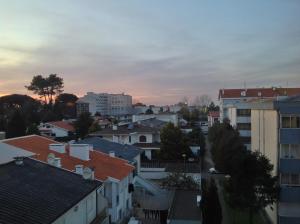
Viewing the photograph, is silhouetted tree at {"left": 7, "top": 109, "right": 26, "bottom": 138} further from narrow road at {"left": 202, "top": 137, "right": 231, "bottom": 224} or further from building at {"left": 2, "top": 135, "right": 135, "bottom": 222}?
building at {"left": 2, "top": 135, "right": 135, "bottom": 222}

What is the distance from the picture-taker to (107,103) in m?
180

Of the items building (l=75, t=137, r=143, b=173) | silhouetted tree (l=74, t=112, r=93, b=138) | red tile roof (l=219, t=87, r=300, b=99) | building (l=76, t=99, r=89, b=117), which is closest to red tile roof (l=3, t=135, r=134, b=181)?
building (l=75, t=137, r=143, b=173)

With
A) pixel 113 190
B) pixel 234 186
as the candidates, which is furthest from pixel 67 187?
pixel 234 186

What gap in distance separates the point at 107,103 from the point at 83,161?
15413cm

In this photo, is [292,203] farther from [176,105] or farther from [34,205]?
[176,105]

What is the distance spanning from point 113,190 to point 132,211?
614cm

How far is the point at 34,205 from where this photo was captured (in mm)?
13680

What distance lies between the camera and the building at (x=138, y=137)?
5319 centimetres

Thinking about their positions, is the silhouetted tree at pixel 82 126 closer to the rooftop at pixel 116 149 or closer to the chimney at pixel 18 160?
the rooftop at pixel 116 149

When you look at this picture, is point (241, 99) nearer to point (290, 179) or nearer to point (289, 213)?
point (290, 179)

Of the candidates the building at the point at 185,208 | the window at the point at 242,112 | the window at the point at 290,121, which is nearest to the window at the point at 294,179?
the window at the point at 290,121

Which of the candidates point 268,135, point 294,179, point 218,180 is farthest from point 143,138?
point 294,179

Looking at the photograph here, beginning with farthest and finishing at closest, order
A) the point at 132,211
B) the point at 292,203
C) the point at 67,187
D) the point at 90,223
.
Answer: the point at 132,211
the point at 292,203
the point at 90,223
the point at 67,187

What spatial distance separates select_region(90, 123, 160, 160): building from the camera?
53.2m
